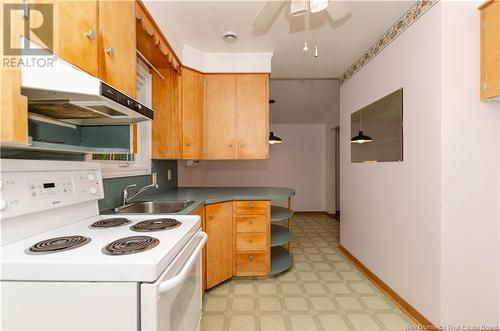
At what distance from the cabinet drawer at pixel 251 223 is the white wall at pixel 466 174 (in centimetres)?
143

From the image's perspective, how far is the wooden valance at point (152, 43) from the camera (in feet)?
5.15

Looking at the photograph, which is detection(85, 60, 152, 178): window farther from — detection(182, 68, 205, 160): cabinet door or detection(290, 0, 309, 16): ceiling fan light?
detection(290, 0, 309, 16): ceiling fan light

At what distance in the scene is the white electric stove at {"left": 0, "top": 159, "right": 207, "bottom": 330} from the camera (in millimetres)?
708

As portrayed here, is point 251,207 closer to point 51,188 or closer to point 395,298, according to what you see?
point 395,298

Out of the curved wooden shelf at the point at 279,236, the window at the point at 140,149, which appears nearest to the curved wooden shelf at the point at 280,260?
the curved wooden shelf at the point at 279,236

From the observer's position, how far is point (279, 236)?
265 centimetres

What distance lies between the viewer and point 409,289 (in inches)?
71.3

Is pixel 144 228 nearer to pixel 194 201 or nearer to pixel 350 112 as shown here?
pixel 194 201

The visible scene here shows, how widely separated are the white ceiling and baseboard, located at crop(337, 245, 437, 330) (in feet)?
7.43

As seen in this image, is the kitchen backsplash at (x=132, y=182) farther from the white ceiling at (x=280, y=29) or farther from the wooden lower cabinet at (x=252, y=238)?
the white ceiling at (x=280, y=29)

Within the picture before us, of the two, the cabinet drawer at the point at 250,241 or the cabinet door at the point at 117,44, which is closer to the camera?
the cabinet door at the point at 117,44

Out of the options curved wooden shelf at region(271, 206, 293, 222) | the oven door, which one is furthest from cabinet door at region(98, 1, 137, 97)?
curved wooden shelf at region(271, 206, 293, 222)

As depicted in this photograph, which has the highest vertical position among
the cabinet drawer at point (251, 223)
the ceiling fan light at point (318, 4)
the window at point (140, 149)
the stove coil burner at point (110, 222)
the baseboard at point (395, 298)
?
the ceiling fan light at point (318, 4)

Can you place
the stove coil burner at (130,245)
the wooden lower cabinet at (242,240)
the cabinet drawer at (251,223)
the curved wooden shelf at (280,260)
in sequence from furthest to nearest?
the curved wooden shelf at (280,260)
the cabinet drawer at (251,223)
the wooden lower cabinet at (242,240)
the stove coil burner at (130,245)
